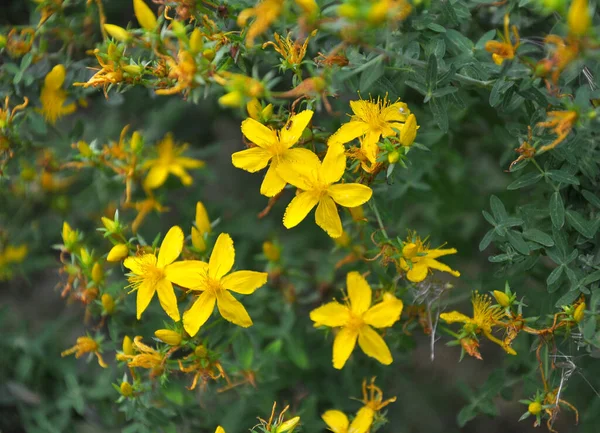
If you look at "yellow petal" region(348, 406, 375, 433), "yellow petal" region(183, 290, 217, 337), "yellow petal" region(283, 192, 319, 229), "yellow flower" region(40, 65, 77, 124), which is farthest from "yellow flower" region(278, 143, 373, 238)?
"yellow flower" region(40, 65, 77, 124)

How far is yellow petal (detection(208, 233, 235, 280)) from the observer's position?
5.68 ft

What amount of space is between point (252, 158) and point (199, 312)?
1.41ft

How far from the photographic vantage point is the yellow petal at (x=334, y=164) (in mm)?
1604

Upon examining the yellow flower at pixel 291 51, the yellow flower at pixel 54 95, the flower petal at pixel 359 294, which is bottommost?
the flower petal at pixel 359 294

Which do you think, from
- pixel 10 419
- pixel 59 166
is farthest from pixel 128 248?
pixel 10 419

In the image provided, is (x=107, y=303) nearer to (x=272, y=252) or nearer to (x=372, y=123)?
(x=272, y=252)

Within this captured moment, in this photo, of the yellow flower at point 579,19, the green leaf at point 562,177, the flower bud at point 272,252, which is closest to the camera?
the yellow flower at point 579,19

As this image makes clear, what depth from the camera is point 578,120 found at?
1.45 m

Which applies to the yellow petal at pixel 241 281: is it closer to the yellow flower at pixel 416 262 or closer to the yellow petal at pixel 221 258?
the yellow petal at pixel 221 258

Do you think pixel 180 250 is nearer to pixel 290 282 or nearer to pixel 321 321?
pixel 321 321

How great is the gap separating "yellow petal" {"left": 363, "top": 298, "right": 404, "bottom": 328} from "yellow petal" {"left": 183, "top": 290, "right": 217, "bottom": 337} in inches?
17.2

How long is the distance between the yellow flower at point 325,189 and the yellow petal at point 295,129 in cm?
6

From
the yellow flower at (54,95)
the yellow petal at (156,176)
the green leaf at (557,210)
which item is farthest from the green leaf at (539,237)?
the yellow flower at (54,95)

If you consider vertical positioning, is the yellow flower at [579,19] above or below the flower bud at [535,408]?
above
